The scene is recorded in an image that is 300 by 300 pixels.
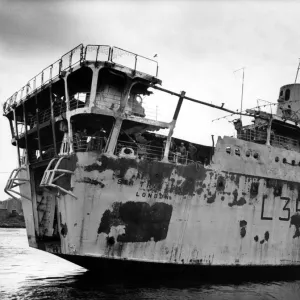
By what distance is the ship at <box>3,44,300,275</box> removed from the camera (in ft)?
49.9

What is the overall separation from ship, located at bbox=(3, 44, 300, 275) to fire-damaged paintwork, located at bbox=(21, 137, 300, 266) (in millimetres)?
40

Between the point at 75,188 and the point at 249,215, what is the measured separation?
7.89m

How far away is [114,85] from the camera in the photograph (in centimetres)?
1684

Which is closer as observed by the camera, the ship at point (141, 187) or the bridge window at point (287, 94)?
the ship at point (141, 187)

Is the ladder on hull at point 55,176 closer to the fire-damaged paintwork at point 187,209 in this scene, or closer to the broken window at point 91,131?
the fire-damaged paintwork at point 187,209

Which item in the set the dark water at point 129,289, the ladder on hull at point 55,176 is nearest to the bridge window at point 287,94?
the dark water at point 129,289

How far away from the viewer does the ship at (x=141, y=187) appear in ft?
49.9

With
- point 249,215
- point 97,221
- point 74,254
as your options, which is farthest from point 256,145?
point 74,254

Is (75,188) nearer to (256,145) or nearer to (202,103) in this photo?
(202,103)

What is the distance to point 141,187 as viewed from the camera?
15.7m

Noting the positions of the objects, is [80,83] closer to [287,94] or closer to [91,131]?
[91,131]

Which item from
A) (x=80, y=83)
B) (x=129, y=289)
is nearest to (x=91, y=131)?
(x=80, y=83)

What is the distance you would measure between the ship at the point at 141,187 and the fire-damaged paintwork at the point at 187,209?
0.13ft

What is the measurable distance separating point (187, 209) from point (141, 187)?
2238 millimetres
